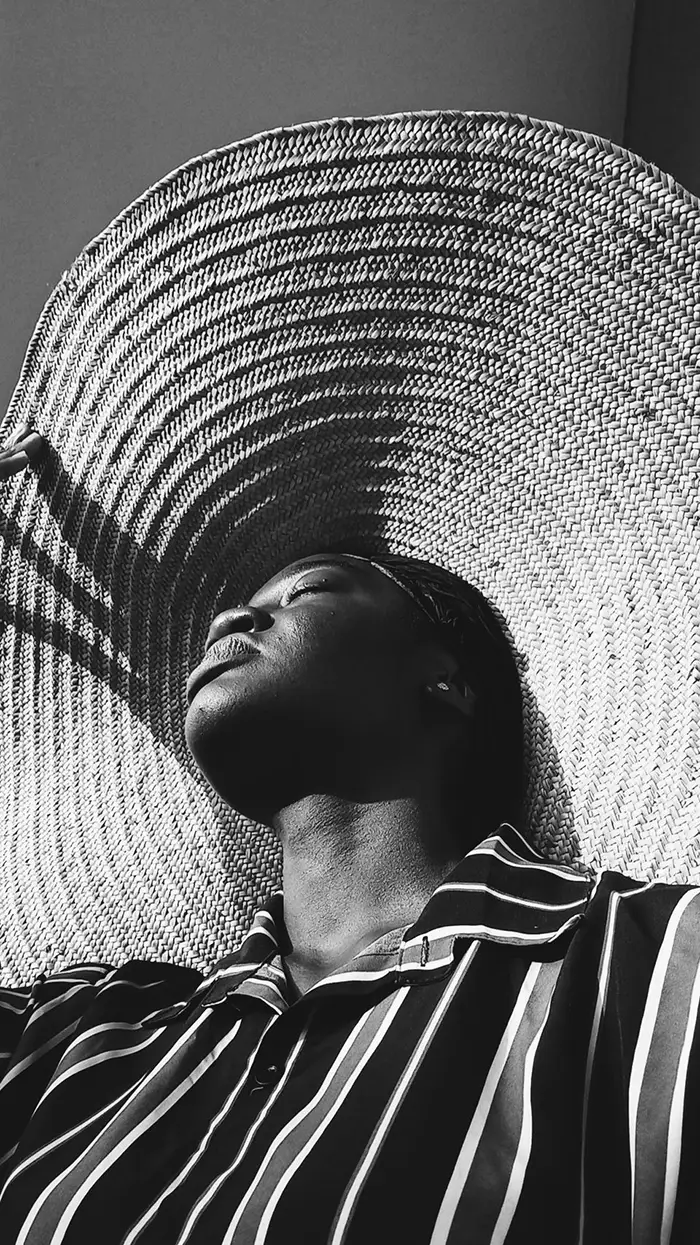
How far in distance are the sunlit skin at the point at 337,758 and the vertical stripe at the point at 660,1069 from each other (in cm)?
24

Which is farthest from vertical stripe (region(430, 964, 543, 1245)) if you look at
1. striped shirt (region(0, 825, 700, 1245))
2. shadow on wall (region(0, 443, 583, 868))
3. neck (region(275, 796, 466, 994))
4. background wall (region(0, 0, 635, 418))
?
background wall (region(0, 0, 635, 418))

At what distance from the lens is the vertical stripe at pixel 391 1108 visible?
62 cm

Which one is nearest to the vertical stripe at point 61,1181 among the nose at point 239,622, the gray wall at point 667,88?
the nose at point 239,622

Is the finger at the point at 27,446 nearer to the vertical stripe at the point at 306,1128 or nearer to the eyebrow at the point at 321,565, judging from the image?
the eyebrow at the point at 321,565

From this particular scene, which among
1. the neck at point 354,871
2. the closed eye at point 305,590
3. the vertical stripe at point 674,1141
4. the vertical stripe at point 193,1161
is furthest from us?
the closed eye at point 305,590

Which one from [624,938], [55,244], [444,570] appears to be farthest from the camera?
[55,244]

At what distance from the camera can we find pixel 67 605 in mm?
1138

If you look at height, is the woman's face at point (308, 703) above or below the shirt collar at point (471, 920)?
above

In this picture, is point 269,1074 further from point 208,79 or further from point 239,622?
point 208,79

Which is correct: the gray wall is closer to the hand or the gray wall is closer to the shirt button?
the hand

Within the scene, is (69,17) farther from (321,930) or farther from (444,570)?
(321,930)

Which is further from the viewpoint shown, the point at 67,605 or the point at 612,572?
the point at 67,605

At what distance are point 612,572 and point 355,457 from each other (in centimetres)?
28

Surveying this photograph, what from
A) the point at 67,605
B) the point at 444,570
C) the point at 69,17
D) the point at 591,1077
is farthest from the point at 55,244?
the point at 591,1077
